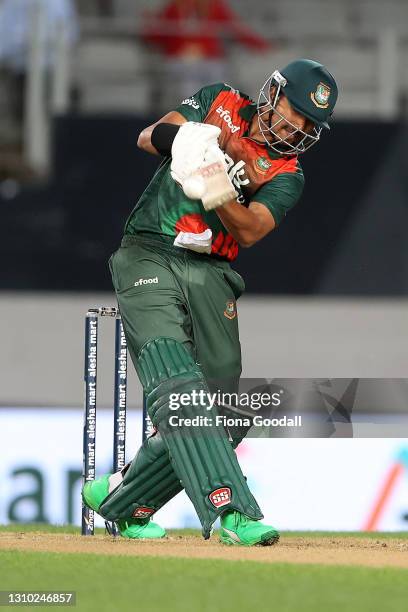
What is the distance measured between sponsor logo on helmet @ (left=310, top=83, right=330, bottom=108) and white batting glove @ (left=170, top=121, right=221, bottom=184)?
35cm

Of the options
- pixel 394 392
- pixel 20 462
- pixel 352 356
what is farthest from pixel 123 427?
Result: pixel 352 356

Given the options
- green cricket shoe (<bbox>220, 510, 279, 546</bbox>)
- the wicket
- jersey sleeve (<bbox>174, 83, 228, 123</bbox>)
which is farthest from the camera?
the wicket

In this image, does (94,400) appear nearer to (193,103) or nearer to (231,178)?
(231,178)

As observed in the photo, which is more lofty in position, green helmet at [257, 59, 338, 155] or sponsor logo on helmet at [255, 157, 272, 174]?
green helmet at [257, 59, 338, 155]

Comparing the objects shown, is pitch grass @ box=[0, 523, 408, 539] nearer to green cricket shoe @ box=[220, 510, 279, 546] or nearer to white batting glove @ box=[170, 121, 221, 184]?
green cricket shoe @ box=[220, 510, 279, 546]

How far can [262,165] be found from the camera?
4.68m

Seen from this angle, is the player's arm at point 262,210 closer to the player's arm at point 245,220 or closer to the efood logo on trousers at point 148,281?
the player's arm at point 245,220

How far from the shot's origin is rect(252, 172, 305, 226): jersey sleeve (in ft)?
14.9

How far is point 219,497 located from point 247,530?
0.49 ft

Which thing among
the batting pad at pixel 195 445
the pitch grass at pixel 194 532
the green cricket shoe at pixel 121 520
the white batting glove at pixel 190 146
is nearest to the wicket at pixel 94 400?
the green cricket shoe at pixel 121 520

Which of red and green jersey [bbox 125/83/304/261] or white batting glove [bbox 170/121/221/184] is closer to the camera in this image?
white batting glove [bbox 170/121/221/184]

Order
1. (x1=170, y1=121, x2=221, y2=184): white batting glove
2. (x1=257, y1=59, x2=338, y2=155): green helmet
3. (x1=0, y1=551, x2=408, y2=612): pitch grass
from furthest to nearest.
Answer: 1. (x1=257, y1=59, x2=338, y2=155): green helmet
2. (x1=170, y1=121, x2=221, y2=184): white batting glove
3. (x1=0, y1=551, x2=408, y2=612): pitch grass

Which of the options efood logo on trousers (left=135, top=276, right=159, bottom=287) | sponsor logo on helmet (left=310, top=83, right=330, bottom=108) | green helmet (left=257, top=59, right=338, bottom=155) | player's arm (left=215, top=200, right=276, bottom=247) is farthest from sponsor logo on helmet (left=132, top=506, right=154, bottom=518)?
sponsor logo on helmet (left=310, top=83, right=330, bottom=108)

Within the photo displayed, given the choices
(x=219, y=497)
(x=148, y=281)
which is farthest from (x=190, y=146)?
(x=219, y=497)
